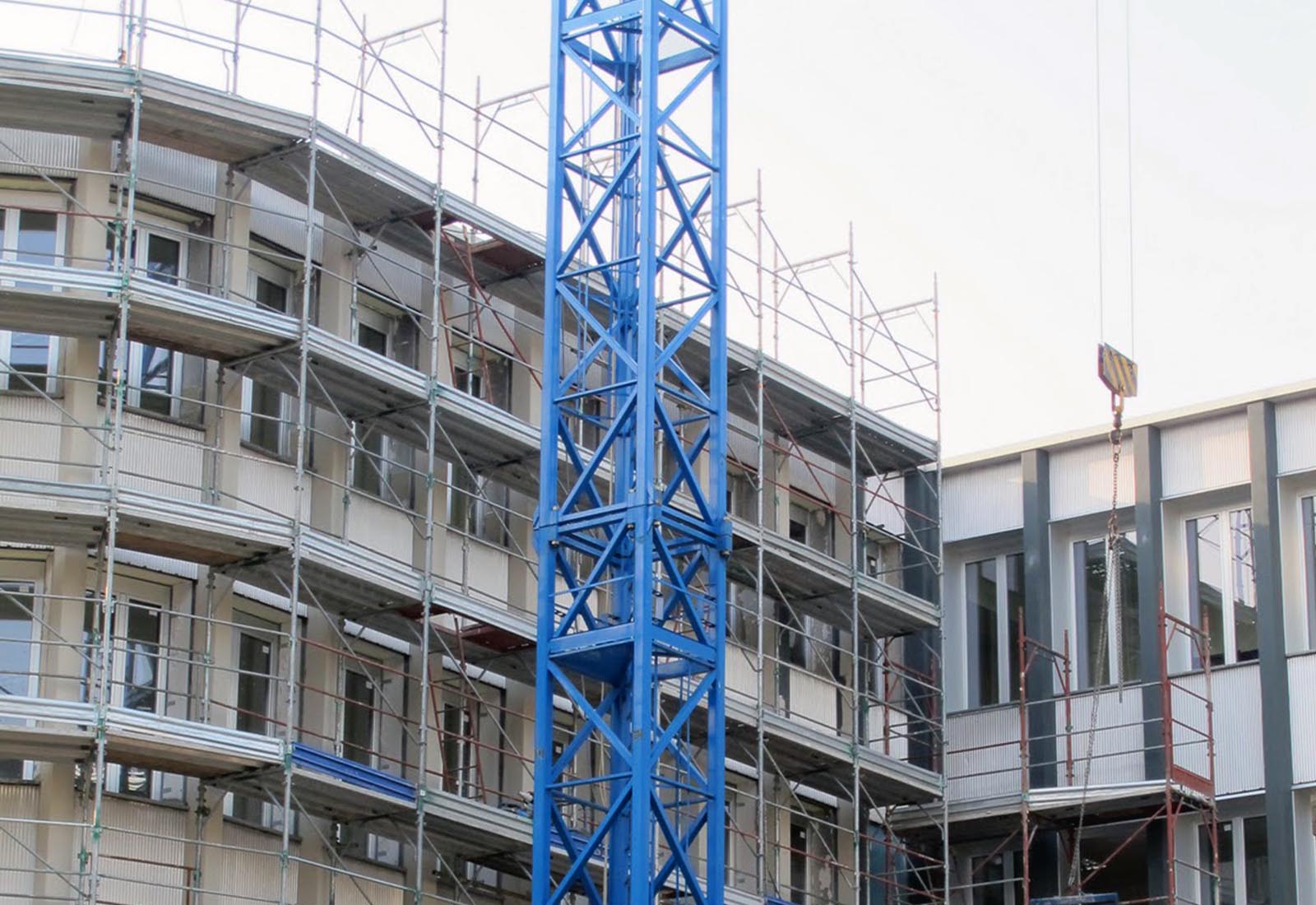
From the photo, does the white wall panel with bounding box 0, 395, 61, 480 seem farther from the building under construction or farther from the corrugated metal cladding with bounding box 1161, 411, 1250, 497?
the corrugated metal cladding with bounding box 1161, 411, 1250, 497

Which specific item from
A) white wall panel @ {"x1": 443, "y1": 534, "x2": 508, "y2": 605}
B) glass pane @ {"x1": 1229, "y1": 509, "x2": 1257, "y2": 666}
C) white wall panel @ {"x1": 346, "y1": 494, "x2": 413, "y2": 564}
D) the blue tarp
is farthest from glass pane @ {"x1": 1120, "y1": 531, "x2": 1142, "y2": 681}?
the blue tarp

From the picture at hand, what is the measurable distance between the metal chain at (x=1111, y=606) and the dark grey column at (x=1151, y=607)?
1.34 feet

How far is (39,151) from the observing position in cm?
3253

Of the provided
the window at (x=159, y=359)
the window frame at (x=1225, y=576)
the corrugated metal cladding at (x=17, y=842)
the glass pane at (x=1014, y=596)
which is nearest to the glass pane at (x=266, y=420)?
the window at (x=159, y=359)

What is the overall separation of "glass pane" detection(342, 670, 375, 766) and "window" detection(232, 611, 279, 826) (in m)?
1.18

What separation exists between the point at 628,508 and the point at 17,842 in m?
8.34

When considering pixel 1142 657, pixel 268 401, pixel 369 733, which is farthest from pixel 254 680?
pixel 1142 657

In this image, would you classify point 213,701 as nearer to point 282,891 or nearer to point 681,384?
point 282,891

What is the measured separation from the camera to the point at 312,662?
33.4m

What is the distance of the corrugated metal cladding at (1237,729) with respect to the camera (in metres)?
40.0

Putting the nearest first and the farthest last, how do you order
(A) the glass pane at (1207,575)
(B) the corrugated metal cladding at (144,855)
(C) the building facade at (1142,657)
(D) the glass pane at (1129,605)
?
1. (B) the corrugated metal cladding at (144,855)
2. (C) the building facade at (1142,657)
3. (A) the glass pane at (1207,575)
4. (D) the glass pane at (1129,605)

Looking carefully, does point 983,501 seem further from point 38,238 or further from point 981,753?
point 38,238

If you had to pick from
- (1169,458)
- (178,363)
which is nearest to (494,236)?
(178,363)

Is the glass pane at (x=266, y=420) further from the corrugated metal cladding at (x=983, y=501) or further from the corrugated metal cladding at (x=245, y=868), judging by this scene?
the corrugated metal cladding at (x=983, y=501)
